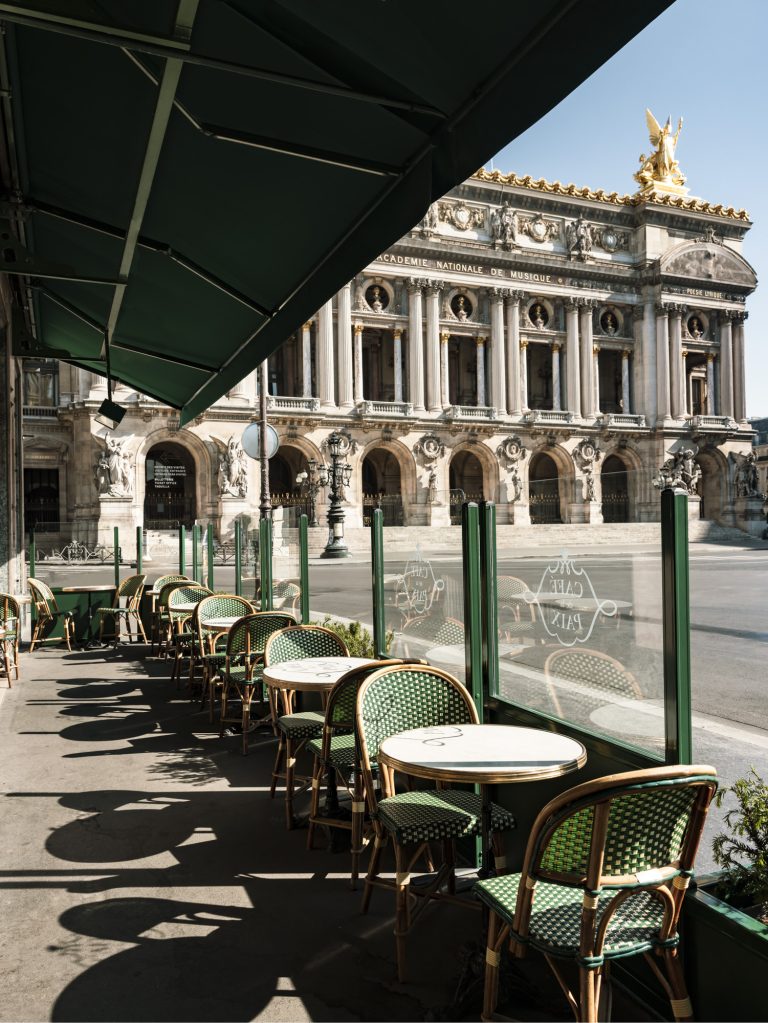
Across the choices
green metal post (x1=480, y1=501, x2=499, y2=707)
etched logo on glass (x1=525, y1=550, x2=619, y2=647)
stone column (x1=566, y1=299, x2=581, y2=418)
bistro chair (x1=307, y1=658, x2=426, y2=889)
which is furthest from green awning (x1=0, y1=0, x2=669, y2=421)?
stone column (x1=566, y1=299, x2=581, y2=418)

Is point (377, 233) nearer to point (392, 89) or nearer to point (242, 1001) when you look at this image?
point (392, 89)

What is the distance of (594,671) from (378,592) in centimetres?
263

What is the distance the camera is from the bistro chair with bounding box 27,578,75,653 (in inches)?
456

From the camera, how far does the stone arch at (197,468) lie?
3719cm

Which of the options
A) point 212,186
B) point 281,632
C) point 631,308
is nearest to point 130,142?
point 212,186

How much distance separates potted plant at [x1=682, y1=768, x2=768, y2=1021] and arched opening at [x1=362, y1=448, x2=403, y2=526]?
40161 mm

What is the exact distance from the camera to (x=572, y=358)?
50.0 metres

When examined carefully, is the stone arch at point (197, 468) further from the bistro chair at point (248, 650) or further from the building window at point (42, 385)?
the bistro chair at point (248, 650)

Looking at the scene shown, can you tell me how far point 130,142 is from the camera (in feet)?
13.8

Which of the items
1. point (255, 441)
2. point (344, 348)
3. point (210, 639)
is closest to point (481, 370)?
point (344, 348)

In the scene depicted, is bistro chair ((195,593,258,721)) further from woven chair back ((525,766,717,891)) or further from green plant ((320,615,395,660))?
woven chair back ((525,766,717,891))

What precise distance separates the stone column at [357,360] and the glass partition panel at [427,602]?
3782cm

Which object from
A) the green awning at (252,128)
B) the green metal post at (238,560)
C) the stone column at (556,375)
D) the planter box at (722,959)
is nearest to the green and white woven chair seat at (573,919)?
the planter box at (722,959)

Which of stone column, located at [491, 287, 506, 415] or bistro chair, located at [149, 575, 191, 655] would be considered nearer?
bistro chair, located at [149, 575, 191, 655]
